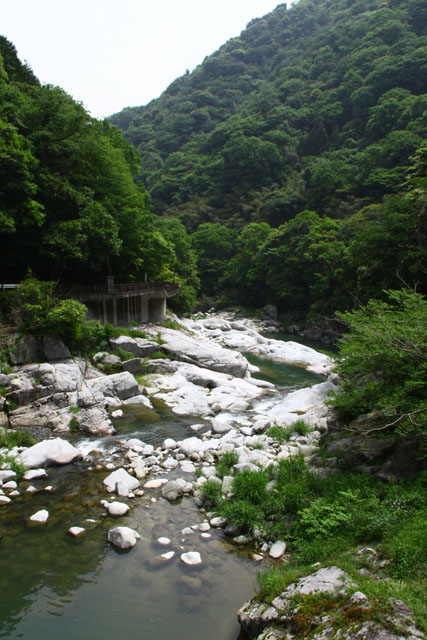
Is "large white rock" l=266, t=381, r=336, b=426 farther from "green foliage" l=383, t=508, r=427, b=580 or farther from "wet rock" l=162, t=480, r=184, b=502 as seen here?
"green foliage" l=383, t=508, r=427, b=580

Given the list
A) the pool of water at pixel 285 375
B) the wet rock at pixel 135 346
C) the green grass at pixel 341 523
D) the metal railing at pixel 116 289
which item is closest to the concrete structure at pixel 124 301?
the metal railing at pixel 116 289

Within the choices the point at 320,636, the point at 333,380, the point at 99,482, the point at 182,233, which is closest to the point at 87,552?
the point at 99,482

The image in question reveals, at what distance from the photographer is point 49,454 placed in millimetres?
10688

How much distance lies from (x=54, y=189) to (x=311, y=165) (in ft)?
196

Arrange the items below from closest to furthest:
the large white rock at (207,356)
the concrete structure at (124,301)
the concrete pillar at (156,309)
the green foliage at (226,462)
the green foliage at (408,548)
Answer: the green foliage at (408,548)
the green foliage at (226,462)
the large white rock at (207,356)
the concrete structure at (124,301)
the concrete pillar at (156,309)

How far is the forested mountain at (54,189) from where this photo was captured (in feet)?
62.0

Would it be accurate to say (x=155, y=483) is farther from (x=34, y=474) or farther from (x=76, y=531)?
(x=34, y=474)

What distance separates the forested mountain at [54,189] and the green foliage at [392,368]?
15.8 meters

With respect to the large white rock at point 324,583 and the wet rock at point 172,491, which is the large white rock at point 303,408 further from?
the large white rock at point 324,583

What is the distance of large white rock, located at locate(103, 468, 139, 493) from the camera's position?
375 inches

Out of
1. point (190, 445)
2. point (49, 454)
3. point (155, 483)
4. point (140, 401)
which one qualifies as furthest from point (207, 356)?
point (155, 483)

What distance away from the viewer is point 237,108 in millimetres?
120375

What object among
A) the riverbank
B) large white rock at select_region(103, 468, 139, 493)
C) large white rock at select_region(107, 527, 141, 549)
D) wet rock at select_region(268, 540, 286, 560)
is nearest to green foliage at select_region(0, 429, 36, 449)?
the riverbank

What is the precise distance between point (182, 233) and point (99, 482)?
140ft
